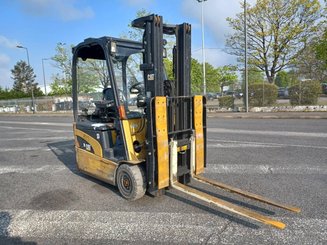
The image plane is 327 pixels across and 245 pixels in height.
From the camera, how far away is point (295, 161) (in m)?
6.56

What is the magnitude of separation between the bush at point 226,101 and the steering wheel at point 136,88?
18.7 metres

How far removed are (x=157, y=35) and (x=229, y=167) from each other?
3.53 meters

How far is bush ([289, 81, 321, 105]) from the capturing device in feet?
61.8

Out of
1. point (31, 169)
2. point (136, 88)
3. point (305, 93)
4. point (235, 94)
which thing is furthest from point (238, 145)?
point (235, 94)

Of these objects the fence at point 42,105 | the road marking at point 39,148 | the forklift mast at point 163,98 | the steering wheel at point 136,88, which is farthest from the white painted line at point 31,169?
the fence at point 42,105

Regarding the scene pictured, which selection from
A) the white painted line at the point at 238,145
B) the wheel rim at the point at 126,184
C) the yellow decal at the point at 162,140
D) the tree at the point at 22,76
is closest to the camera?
the yellow decal at the point at 162,140

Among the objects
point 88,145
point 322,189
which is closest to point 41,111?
point 88,145

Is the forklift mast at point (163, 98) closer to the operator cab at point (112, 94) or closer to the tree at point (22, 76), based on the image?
the operator cab at point (112, 94)

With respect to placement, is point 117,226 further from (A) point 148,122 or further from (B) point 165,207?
(A) point 148,122

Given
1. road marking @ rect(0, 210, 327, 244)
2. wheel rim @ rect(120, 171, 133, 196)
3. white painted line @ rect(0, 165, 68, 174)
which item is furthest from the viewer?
white painted line @ rect(0, 165, 68, 174)

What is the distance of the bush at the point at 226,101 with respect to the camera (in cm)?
2273

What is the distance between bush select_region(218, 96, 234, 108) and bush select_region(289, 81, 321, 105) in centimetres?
462

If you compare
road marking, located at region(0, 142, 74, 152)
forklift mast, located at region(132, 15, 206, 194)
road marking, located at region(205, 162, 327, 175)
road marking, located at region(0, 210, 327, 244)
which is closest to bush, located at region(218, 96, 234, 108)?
road marking, located at region(0, 142, 74, 152)

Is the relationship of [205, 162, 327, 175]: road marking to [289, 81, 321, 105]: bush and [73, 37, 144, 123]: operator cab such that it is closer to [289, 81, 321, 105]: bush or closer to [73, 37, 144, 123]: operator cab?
[73, 37, 144, 123]: operator cab
